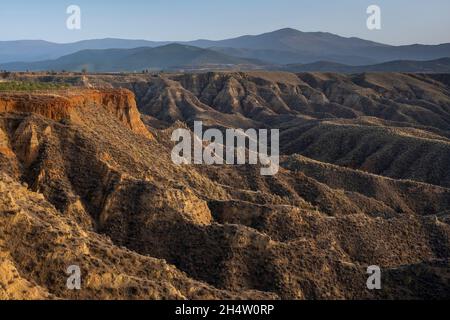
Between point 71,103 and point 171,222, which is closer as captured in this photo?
point 171,222

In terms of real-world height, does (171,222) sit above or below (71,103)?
below

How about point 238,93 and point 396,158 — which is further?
point 238,93

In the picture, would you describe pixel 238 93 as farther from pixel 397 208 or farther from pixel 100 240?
pixel 100 240

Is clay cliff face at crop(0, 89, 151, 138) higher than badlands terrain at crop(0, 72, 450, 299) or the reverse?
higher

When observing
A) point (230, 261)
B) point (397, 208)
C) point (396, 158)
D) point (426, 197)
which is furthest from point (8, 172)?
point (396, 158)

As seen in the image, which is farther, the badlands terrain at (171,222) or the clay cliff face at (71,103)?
the clay cliff face at (71,103)

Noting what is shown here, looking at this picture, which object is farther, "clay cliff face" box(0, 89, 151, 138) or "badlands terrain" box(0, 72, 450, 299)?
"clay cliff face" box(0, 89, 151, 138)

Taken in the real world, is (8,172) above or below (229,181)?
above

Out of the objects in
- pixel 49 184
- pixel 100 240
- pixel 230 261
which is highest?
pixel 49 184

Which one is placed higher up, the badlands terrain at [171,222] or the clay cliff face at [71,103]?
the clay cliff face at [71,103]
